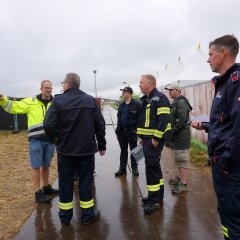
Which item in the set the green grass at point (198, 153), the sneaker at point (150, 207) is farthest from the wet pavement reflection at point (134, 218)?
the green grass at point (198, 153)

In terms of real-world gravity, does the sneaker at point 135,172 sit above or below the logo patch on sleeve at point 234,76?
below

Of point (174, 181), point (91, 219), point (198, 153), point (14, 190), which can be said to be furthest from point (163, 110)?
point (198, 153)

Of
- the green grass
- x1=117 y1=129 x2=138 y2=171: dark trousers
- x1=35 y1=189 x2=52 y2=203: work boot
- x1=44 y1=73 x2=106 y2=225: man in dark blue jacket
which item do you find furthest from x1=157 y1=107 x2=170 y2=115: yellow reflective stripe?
the green grass

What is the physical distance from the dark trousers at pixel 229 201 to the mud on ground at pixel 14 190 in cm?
262

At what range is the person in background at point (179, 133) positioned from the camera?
502cm

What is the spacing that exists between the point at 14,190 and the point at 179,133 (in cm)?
319

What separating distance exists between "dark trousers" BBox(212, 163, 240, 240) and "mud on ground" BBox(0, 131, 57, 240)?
2.62 m

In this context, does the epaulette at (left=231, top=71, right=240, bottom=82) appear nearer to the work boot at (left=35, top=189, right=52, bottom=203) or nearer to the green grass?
the work boot at (left=35, top=189, right=52, bottom=203)

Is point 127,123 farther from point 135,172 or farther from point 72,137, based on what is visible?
point 72,137

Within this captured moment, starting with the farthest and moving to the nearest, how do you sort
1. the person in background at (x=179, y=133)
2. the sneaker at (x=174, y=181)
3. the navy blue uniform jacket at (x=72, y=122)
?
1. the sneaker at (x=174, y=181)
2. the person in background at (x=179, y=133)
3. the navy blue uniform jacket at (x=72, y=122)

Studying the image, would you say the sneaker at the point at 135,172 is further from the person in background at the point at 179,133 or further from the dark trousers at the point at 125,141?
the person in background at the point at 179,133

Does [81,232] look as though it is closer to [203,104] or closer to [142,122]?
[142,122]

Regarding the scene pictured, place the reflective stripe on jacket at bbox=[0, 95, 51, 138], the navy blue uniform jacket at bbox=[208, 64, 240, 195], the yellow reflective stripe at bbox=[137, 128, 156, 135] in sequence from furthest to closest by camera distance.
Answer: the reflective stripe on jacket at bbox=[0, 95, 51, 138]
the yellow reflective stripe at bbox=[137, 128, 156, 135]
the navy blue uniform jacket at bbox=[208, 64, 240, 195]

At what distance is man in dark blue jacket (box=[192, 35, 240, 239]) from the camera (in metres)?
2.19
